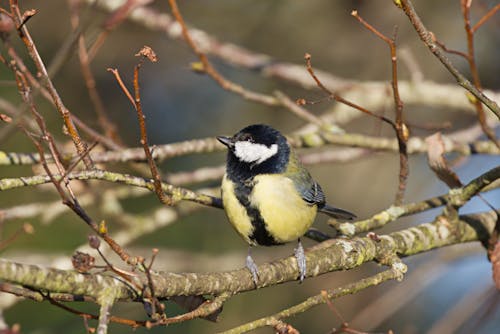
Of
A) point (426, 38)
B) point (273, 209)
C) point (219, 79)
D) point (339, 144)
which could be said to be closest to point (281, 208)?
point (273, 209)

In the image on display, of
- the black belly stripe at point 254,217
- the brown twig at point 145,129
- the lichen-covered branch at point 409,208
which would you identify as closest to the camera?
the brown twig at point 145,129

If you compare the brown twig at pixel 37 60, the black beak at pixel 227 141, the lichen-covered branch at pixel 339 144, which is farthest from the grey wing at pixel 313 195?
the brown twig at pixel 37 60

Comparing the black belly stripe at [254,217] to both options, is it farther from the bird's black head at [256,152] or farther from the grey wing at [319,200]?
the grey wing at [319,200]

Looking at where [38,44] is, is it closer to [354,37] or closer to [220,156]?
[220,156]

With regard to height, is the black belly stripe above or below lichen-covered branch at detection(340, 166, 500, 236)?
above

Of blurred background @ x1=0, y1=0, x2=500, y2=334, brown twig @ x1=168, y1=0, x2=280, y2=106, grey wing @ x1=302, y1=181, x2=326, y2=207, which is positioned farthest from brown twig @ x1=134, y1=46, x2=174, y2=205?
blurred background @ x1=0, y1=0, x2=500, y2=334

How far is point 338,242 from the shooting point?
2.41 meters

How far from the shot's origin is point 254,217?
8.87 ft

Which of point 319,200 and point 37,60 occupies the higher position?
point 37,60

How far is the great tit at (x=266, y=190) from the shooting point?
2719 mm

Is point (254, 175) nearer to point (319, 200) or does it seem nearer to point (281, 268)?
point (319, 200)

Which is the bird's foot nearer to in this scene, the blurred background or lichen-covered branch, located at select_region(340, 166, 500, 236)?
lichen-covered branch, located at select_region(340, 166, 500, 236)

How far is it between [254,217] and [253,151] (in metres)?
0.39

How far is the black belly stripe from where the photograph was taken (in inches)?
106
